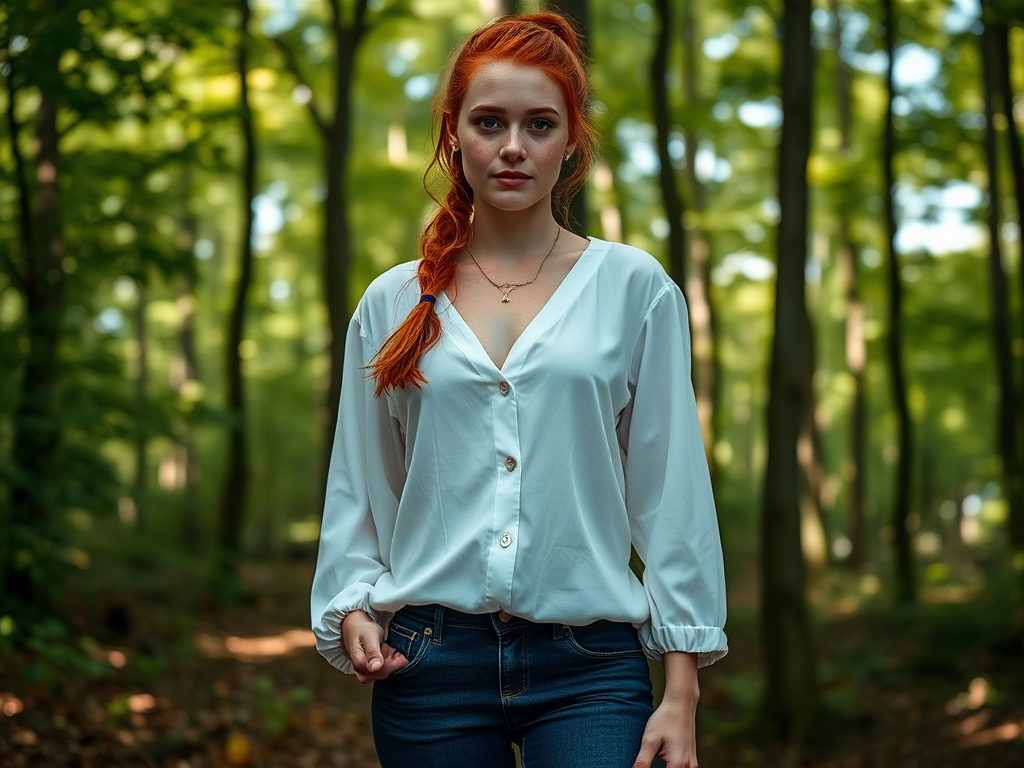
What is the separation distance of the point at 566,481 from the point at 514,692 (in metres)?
0.42

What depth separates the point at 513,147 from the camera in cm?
226

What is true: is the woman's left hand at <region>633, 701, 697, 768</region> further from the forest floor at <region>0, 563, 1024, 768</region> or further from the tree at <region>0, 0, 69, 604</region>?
the tree at <region>0, 0, 69, 604</region>

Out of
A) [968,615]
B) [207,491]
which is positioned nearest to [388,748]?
[968,615]

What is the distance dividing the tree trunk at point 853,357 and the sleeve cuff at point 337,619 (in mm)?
16753

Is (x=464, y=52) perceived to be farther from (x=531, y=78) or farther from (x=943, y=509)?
(x=943, y=509)

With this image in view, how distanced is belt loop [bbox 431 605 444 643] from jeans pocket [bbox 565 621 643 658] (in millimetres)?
251

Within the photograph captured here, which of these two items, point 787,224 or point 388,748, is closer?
point 388,748

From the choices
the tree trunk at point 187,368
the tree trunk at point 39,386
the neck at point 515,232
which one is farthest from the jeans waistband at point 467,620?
the tree trunk at point 187,368

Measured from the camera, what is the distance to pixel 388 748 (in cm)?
227

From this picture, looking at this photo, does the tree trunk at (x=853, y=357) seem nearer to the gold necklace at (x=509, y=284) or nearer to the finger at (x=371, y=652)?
the gold necklace at (x=509, y=284)

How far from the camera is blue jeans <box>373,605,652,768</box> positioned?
84.2 inches

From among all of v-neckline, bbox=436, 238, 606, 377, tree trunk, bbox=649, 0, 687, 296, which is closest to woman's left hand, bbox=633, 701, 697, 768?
v-neckline, bbox=436, 238, 606, 377

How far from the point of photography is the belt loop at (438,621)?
2207mm

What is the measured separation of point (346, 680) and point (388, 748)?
762 centimetres
